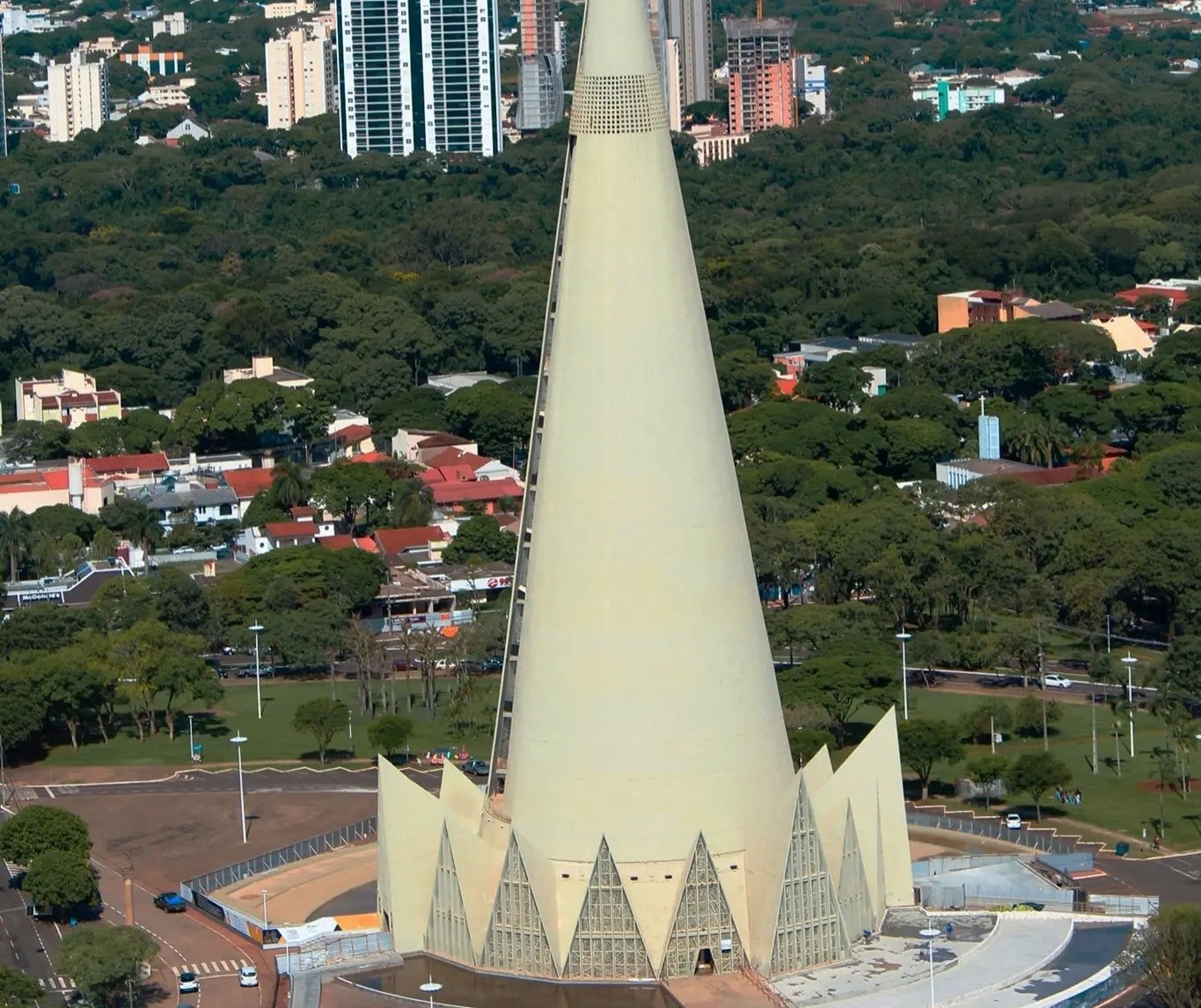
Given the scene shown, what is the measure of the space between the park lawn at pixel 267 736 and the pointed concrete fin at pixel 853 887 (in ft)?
71.5

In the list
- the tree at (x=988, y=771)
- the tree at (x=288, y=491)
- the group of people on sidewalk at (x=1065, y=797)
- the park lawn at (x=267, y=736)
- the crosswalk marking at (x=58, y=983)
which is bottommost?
the park lawn at (x=267, y=736)

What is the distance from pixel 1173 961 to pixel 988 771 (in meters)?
15.3

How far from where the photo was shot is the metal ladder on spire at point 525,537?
1575 inches

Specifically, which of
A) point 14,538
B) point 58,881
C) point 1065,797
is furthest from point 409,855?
point 14,538

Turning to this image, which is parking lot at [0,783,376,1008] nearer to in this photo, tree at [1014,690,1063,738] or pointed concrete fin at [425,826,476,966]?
pointed concrete fin at [425,826,476,966]

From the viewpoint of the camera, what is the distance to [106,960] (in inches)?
1687

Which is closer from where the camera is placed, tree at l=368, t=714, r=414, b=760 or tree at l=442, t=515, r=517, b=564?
tree at l=368, t=714, r=414, b=760

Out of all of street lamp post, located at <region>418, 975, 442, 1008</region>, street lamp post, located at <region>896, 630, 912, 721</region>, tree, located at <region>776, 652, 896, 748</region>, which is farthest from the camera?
street lamp post, located at <region>896, 630, 912, 721</region>

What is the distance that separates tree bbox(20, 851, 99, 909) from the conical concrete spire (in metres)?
13.1

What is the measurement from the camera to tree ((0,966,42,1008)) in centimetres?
4131

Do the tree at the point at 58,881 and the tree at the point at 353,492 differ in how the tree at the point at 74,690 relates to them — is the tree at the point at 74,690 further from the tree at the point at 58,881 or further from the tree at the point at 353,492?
the tree at the point at 353,492

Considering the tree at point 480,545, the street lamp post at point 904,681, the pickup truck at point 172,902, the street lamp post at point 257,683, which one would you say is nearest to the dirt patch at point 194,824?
the pickup truck at point 172,902

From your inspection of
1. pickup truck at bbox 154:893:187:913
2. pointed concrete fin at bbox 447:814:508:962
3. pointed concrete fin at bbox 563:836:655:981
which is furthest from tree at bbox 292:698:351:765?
pointed concrete fin at bbox 563:836:655:981

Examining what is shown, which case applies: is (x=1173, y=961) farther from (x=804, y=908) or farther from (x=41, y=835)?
(x=41, y=835)
